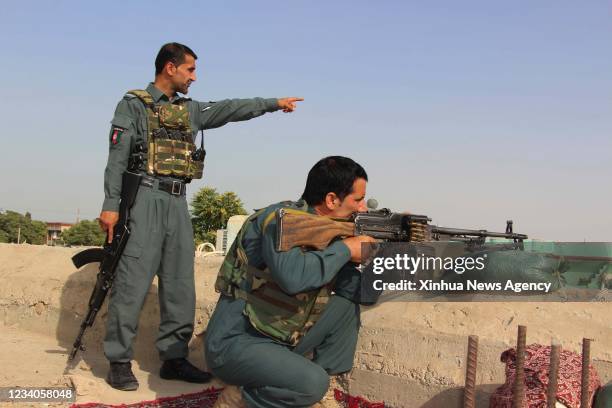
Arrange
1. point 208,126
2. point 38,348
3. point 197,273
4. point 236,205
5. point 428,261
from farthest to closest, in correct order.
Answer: point 236,205 < point 197,273 < point 38,348 < point 208,126 < point 428,261

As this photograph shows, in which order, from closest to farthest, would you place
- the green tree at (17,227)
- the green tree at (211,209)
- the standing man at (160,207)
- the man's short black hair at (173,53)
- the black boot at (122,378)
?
the black boot at (122,378)
the standing man at (160,207)
the man's short black hair at (173,53)
the green tree at (211,209)
the green tree at (17,227)

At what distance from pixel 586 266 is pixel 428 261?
1.14 meters

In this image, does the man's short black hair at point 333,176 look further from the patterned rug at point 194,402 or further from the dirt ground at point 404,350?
the patterned rug at point 194,402

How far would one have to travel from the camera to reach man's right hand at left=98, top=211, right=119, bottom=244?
386cm

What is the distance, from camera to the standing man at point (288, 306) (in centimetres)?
256

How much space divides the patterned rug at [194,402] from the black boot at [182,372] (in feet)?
0.66

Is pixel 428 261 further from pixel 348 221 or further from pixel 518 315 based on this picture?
pixel 518 315

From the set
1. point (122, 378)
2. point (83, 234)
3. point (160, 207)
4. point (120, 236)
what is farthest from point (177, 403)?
point (83, 234)

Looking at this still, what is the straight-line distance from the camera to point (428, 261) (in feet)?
8.25

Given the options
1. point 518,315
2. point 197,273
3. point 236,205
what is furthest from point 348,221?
point 236,205

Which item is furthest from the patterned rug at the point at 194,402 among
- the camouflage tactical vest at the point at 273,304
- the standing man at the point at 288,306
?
the camouflage tactical vest at the point at 273,304

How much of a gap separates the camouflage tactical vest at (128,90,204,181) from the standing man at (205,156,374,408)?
1.31m

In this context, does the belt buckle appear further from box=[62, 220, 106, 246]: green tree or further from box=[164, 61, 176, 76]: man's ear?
box=[62, 220, 106, 246]: green tree

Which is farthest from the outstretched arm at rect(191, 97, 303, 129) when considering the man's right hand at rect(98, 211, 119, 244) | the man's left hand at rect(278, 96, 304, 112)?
the man's right hand at rect(98, 211, 119, 244)
